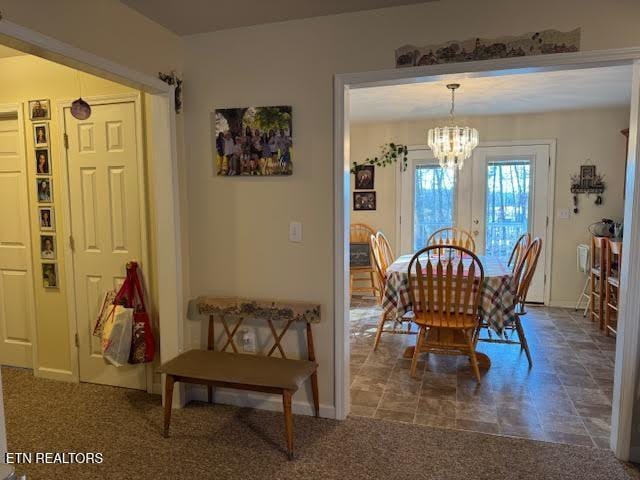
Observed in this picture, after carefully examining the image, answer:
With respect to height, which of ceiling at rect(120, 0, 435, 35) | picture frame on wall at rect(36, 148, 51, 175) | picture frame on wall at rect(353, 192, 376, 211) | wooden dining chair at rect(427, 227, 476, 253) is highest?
ceiling at rect(120, 0, 435, 35)

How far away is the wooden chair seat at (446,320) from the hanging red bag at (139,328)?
182 cm

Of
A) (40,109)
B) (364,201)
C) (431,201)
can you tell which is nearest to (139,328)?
(40,109)

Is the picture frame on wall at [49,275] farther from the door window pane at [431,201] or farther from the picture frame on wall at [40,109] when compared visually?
the door window pane at [431,201]

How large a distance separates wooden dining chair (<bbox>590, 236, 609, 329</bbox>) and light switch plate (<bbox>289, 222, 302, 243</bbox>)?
3.13 metres

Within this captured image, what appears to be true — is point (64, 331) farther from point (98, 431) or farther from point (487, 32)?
point (487, 32)

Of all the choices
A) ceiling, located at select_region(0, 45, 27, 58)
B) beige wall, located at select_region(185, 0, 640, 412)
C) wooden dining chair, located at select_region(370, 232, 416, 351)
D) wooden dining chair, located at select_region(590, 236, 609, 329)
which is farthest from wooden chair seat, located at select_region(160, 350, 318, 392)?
wooden dining chair, located at select_region(590, 236, 609, 329)

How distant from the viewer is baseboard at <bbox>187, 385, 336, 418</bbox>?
2527mm

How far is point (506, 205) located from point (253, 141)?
12.3 ft

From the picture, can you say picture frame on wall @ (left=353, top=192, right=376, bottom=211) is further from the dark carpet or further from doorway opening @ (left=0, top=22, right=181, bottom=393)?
the dark carpet

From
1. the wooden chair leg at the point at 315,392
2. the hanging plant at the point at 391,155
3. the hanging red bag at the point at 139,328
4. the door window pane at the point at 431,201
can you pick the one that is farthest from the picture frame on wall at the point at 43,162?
the door window pane at the point at 431,201

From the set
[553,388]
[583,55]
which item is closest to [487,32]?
[583,55]

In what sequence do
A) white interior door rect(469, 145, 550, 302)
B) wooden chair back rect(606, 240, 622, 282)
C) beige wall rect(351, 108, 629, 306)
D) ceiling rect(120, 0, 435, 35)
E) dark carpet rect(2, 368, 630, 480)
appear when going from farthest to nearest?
white interior door rect(469, 145, 550, 302)
beige wall rect(351, 108, 629, 306)
wooden chair back rect(606, 240, 622, 282)
ceiling rect(120, 0, 435, 35)
dark carpet rect(2, 368, 630, 480)

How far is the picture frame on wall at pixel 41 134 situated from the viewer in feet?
9.71

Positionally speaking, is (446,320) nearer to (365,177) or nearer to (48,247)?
(48,247)
